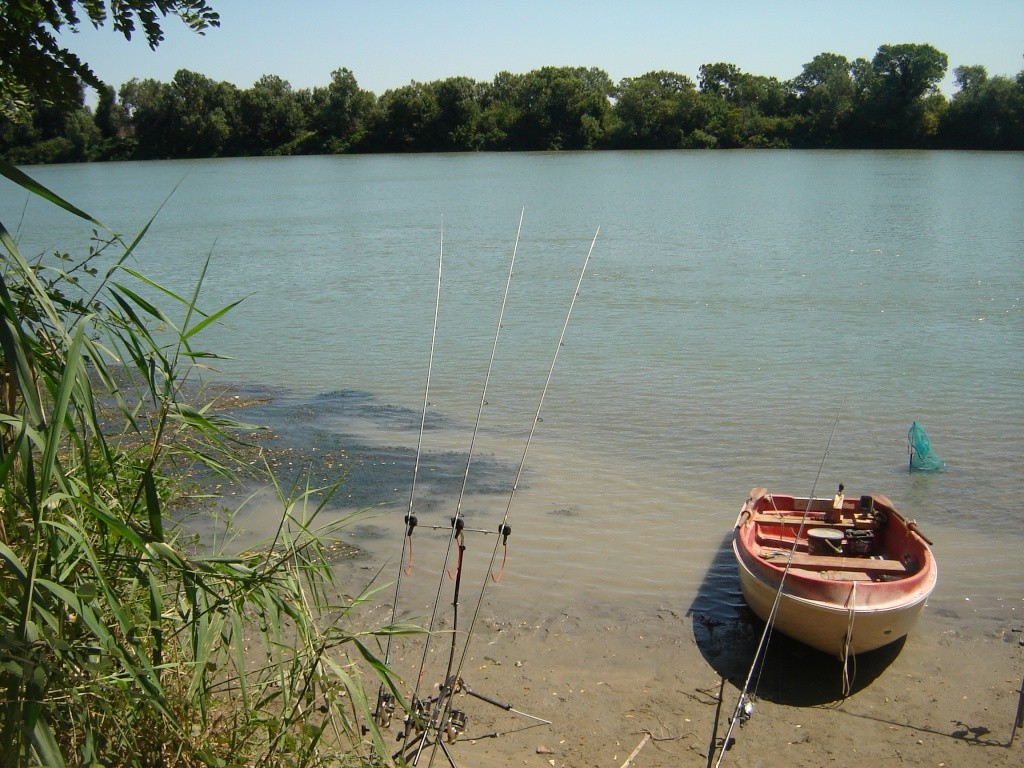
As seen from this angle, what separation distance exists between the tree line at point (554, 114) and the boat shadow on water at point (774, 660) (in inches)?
2869

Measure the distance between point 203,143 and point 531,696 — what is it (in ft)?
269

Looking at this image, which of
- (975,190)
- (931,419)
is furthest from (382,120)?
(931,419)

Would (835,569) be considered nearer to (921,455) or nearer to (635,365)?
(921,455)

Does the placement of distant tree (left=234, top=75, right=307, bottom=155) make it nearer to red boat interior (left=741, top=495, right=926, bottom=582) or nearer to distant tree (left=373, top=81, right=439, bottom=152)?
distant tree (left=373, top=81, right=439, bottom=152)

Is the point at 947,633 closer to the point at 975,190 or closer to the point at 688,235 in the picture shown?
the point at 688,235

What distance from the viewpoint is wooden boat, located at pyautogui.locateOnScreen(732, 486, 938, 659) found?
6355 millimetres

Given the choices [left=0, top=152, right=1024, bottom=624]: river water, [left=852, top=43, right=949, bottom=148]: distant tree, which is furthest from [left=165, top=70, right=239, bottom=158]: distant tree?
[left=852, top=43, right=949, bottom=148]: distant tree

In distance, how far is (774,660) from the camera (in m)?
6.72

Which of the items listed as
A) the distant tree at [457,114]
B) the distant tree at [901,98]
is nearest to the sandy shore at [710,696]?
the distant tree at [901,98]

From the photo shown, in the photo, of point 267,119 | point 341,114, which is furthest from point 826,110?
point 267,119

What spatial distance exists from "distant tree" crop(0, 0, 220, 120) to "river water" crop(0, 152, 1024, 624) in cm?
160

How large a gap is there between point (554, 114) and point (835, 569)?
79430 millimetres

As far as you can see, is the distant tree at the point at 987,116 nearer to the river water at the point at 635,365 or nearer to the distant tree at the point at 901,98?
the distant tree at the point at 901,98

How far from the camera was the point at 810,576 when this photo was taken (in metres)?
6.54
